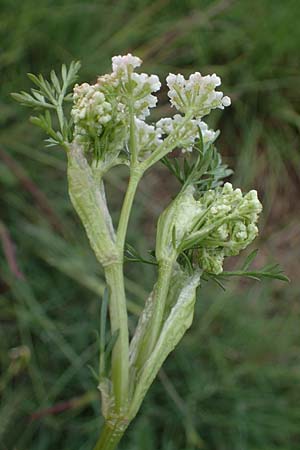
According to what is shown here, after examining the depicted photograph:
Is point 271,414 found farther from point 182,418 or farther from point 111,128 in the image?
point 111,128

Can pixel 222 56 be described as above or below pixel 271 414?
above

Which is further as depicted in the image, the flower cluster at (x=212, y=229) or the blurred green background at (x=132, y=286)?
the blurred green background at (x=132, y=286)

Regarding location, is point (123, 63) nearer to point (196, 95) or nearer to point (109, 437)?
point (196, 95)

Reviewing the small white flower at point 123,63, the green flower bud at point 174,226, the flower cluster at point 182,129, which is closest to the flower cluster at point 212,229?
the green flower bud at point 174,226

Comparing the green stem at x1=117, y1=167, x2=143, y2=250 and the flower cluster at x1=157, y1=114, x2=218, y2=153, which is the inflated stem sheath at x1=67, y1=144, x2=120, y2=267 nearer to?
the green stem at x1=117, y1=167, x2=143, y2=250

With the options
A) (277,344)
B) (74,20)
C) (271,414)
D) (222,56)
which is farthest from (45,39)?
(271,414)

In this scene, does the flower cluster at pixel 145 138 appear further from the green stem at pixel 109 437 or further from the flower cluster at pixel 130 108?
the green stem at pixel 109 437
